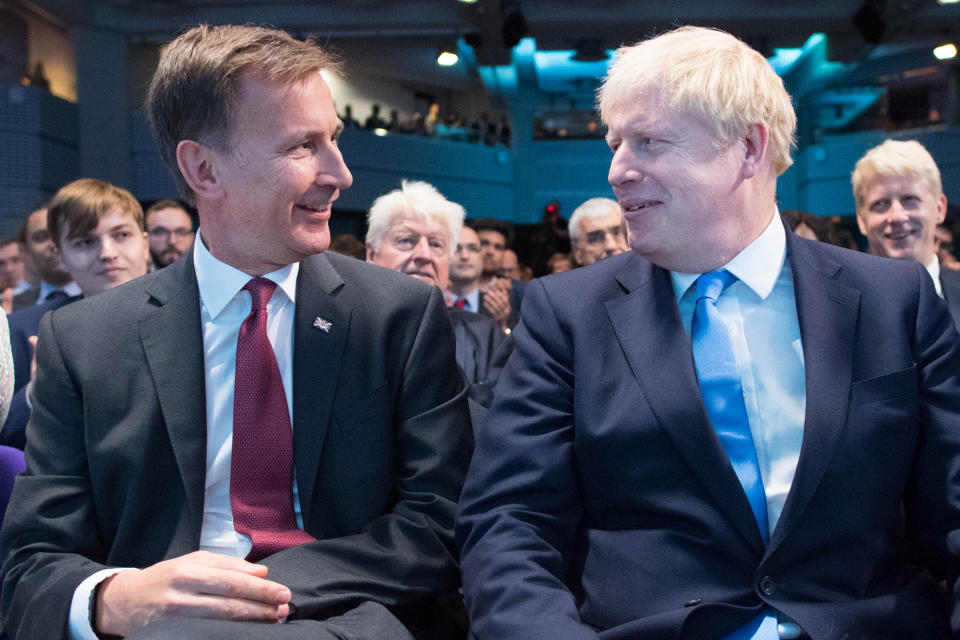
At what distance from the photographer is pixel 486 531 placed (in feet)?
5.11

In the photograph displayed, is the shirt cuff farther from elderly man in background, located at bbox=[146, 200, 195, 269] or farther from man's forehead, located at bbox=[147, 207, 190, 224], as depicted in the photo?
man's forehead, located at bbox=[147, 207, 190, 224]

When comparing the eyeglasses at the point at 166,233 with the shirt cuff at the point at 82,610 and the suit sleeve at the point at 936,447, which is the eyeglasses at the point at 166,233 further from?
the suit sleeve at the point at 936,447

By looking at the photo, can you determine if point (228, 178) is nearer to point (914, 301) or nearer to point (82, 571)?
point (82, 571)

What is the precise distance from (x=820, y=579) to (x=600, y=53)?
13356mm

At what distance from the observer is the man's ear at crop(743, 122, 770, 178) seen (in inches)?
63.7

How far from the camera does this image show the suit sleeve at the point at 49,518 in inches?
60.4

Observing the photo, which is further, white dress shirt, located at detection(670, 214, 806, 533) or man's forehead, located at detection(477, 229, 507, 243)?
man's forehead, located at detection(477, 229, 507, 243)

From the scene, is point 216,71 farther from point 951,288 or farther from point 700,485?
point 951,288

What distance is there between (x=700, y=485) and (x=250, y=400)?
2.70 feet

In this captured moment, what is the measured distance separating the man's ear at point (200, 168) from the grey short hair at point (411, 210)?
1802 millimetres

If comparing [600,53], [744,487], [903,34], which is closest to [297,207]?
[744,487]

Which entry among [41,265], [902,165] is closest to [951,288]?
[902,165]

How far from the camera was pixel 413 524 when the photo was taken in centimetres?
164

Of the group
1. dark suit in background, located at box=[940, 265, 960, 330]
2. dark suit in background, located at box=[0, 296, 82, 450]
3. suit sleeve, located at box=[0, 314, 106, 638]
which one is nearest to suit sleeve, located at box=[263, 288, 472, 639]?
suit sleeve, located at box=[0, 314, 106, 638]
